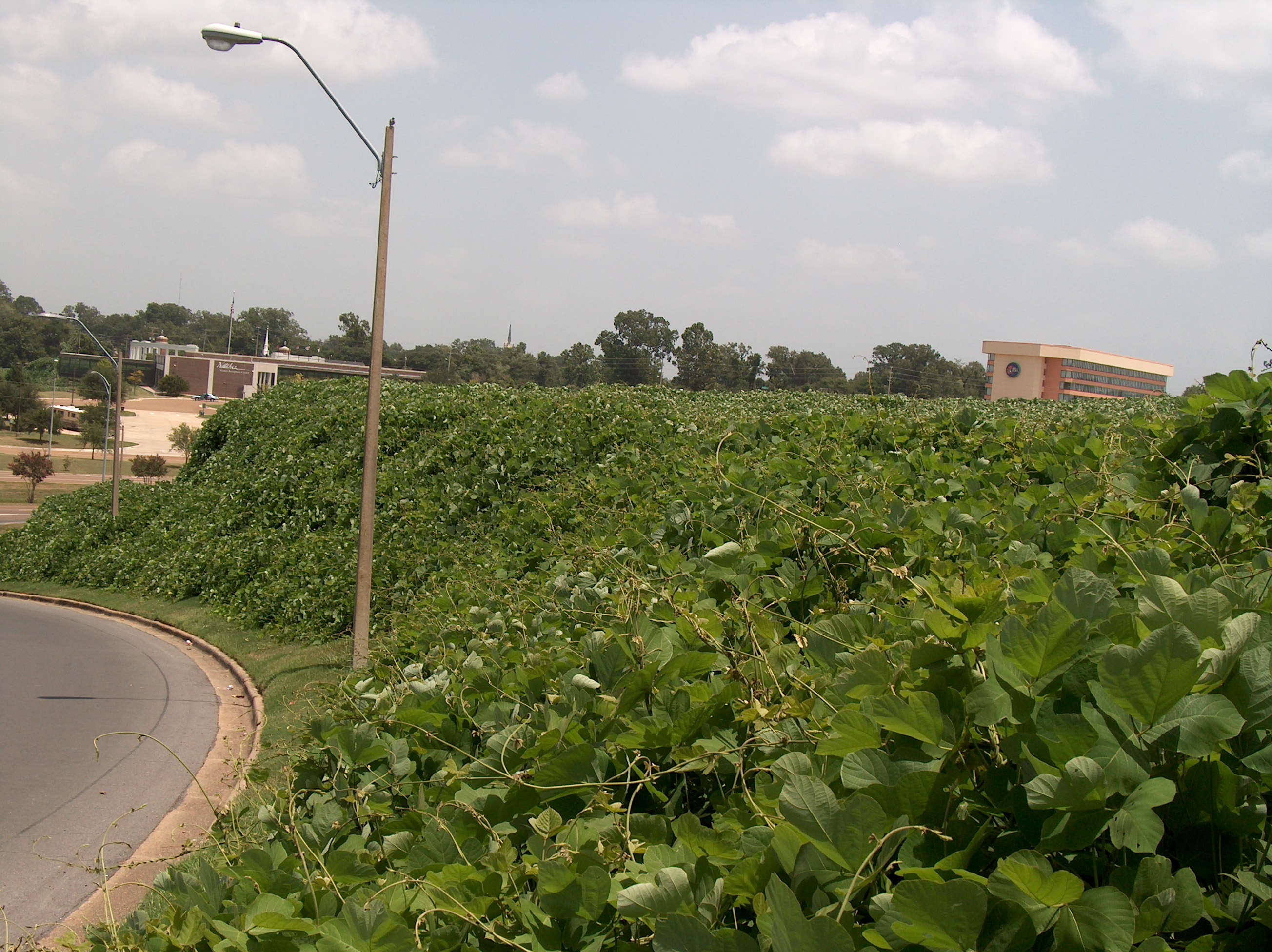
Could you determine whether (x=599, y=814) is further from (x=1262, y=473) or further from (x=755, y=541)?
(x=1262, y=473)

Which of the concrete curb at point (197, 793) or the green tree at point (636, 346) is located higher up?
the green tree at point (636, 346)

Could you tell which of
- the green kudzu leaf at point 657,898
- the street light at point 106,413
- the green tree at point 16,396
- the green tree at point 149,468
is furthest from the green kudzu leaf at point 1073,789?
the green tree at point 16,396

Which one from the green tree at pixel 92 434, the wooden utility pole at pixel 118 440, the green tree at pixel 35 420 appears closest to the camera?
the wooden utility pole at pixel 118 440

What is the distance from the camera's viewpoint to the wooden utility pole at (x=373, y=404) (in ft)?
35.1

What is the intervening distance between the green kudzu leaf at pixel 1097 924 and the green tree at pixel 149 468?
6245cm

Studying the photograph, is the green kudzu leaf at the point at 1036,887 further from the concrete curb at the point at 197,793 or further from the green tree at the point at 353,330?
the green tree at the point at 353,330

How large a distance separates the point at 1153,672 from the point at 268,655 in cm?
1501

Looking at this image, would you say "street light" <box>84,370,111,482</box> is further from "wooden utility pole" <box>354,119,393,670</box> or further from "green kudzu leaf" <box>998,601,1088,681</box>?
"green kudzu leaf" <box>998,601,1088,681</box>

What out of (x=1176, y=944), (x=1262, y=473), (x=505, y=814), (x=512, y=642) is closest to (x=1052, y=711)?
(x=1176, y=944)

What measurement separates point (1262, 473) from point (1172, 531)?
4.48 feet

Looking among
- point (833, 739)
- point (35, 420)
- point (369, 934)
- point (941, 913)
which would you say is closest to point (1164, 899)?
point (941, 913)

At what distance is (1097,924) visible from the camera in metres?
1.23

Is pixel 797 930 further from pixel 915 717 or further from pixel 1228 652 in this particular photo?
pixel 1228 652

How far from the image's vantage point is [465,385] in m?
21.3
